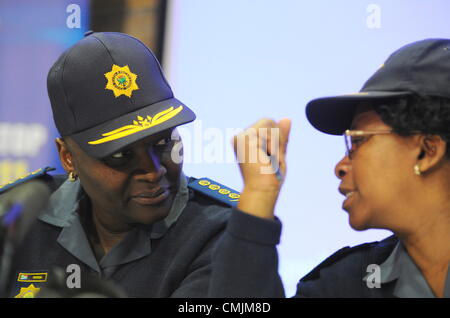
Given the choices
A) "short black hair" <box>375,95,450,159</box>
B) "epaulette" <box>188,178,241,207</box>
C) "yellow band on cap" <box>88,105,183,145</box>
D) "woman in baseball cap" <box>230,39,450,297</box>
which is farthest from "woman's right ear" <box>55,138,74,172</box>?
"short black hair" <box>375,95,450,159</box>

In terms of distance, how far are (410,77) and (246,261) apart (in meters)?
0.54

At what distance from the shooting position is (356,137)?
1.50 meters

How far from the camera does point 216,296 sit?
54.2 inches

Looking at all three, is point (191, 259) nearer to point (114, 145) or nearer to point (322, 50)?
point (114, 145)

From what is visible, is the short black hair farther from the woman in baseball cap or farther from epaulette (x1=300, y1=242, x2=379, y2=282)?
epaulette (x1=300, y1=242, x2=379, y2=282)

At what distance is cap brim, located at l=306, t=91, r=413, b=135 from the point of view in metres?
1.50

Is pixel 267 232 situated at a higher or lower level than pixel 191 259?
higher

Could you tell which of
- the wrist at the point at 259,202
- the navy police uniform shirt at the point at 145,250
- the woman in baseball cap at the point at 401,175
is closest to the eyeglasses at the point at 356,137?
the woman in baseball cap at the point at 401,175

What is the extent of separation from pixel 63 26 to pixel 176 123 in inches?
86.8

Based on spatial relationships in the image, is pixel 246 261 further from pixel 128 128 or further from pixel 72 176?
pixel 72 176

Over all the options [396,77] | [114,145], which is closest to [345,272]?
[396,77]

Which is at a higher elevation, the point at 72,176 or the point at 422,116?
the point at 422,116

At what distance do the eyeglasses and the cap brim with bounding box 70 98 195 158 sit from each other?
43 cm

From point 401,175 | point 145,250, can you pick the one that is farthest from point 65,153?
point 401,175
